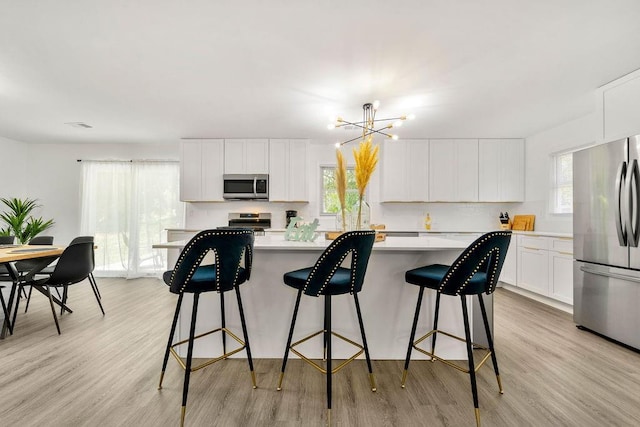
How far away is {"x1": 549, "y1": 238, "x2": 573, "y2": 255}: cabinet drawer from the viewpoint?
3557 millimetres

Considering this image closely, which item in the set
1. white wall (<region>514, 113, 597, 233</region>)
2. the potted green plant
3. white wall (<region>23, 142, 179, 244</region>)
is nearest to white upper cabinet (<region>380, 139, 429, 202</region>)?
white wall (<region>514, 113, 597, 233</region>)

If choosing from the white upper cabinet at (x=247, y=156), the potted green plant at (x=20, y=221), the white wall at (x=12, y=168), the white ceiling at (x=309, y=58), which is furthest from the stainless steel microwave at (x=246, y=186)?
the white wall at (x=12, y=168)

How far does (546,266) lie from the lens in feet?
12.8

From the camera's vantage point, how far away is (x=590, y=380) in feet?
6.85

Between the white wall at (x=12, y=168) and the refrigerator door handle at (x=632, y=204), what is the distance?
26.9 feet

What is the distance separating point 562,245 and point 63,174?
764cm

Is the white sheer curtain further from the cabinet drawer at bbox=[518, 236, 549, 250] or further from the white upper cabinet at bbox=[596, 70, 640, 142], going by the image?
the white upper cabinet at bbox=[596, 70, 640, 142]

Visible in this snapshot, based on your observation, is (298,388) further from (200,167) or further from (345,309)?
(200,167)

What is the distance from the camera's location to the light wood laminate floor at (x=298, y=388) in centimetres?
170

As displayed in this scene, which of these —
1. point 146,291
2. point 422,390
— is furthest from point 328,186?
point 422,390

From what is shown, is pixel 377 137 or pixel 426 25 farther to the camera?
pixel 377 137

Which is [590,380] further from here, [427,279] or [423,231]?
[423,231]

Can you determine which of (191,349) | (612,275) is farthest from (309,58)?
(612,275)

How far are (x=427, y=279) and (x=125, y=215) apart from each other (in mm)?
5481
